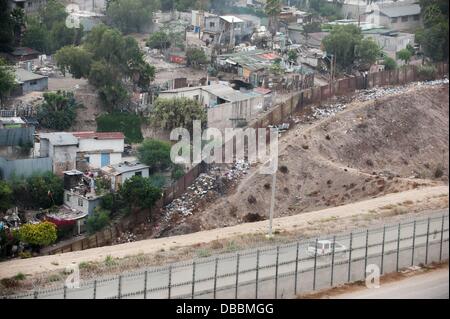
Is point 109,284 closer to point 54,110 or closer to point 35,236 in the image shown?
point 35,236

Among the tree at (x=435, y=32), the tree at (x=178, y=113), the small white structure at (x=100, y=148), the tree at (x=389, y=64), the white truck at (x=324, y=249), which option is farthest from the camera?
the tree at (x=389, y=64)

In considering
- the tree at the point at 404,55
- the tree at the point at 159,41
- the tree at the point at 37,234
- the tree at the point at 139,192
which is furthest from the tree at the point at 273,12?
the tree at the point at 37,234

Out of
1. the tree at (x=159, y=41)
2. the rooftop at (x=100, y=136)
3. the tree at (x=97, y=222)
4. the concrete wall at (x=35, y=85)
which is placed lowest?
the tree at (x=97, y=222)

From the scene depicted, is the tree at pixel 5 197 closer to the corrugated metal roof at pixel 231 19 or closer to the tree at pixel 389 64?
the tree at pixel 389 64
